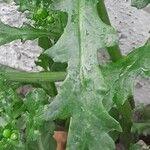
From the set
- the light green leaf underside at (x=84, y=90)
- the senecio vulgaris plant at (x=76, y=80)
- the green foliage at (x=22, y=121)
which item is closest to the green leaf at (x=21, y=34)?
the senecio vulgaris plant at (x=76, y=80)

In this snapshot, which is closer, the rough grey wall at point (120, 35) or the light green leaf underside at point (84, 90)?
the light green leaf underside at point (84, 90)

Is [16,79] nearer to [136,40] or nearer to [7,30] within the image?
[7,30]

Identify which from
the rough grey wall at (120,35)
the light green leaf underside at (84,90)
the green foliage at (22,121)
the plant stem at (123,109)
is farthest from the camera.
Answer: the rough grey wall at (120,35)

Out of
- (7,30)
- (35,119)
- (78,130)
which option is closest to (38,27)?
(7,30)

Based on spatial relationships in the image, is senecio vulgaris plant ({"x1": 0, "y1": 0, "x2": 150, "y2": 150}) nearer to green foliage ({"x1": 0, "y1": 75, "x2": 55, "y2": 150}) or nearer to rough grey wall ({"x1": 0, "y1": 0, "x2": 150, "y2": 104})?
green foliage ({"x1": 0, "y1": 75, "x2": 55, "y2": 150})

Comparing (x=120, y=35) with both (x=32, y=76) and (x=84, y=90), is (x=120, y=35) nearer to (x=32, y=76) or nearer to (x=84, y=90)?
(x=32, y=76)

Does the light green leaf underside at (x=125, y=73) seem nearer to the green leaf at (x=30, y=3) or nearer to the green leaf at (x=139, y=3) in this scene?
the green leaf at (x=139, y=3)

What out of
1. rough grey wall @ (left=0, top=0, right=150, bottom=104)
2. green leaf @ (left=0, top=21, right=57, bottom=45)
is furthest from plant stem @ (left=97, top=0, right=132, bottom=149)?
rough grey wall @ (left=0, top=0, right=150, bottom=104)
